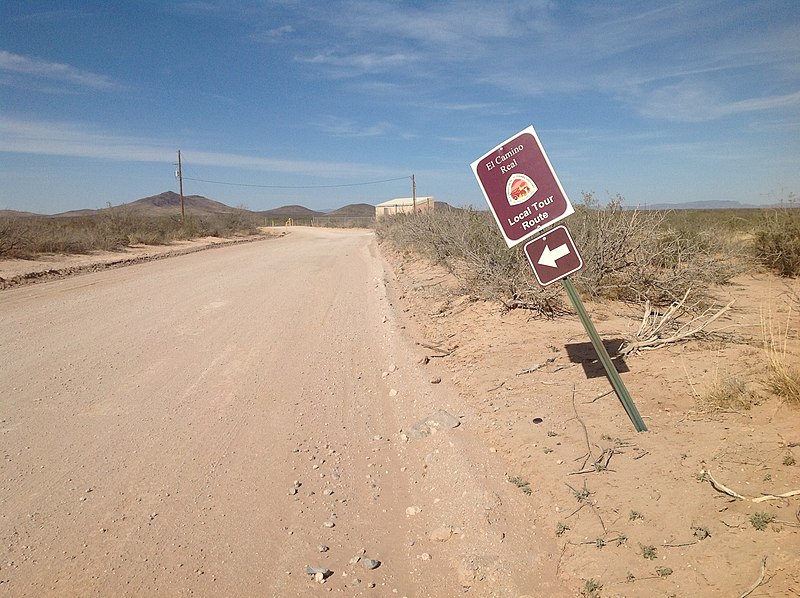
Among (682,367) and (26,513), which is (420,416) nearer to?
(682,367)

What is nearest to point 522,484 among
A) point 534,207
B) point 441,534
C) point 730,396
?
point 441,534

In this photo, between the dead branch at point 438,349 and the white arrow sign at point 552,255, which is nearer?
the white arrow sign at point 552,255

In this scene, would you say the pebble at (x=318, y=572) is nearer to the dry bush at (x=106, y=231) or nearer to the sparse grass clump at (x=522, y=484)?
the sparse grass clump at (x=522, y=484)

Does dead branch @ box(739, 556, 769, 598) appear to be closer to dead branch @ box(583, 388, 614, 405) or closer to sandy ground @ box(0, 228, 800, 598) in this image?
sandy ground @ box(0, 228, 800, 598)

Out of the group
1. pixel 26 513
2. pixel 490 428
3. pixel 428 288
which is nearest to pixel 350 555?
pixel 490 428

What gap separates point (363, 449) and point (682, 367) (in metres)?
3.01

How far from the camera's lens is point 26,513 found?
3.69m

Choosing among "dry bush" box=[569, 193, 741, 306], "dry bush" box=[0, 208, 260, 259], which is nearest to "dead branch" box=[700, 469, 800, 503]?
"dry bush" box=[569, 193, 741, 306]

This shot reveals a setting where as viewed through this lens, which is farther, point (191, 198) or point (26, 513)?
point (191, 198)

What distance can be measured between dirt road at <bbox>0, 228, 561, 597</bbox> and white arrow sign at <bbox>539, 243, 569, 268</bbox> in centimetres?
154

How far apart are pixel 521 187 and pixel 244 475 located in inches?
117

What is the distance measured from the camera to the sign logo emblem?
398 cm

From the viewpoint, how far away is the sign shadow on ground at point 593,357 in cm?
535

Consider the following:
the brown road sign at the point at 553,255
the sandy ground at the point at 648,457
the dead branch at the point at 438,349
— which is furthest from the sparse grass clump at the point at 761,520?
the dead branch at the point at 438,349
